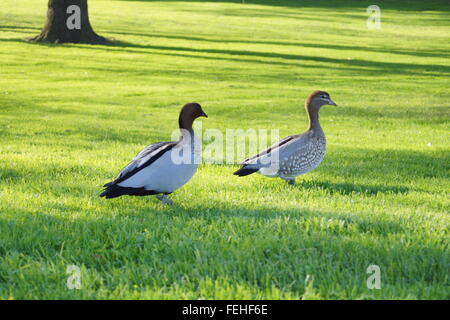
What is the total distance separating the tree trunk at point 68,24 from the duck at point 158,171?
24714 millimetres

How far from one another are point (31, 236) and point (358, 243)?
2.96 metres

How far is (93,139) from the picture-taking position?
40.7 feet

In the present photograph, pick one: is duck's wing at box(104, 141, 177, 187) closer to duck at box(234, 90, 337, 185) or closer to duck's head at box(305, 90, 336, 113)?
duck at box(234, 90, 337, 185)

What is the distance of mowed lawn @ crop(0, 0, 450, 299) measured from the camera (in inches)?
196

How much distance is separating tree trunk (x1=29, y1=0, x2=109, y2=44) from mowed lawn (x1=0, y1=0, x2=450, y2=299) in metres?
2.58

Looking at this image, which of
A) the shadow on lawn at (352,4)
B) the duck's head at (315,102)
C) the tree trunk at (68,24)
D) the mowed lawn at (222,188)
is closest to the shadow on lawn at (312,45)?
the tree trunk at (68,24)

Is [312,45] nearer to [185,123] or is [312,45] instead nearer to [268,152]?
[268,152]

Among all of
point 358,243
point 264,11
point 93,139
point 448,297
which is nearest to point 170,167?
point 358,243

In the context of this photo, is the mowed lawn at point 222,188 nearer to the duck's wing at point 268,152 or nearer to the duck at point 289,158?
the duck at point 289,158

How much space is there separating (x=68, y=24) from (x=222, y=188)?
24822 millimetres

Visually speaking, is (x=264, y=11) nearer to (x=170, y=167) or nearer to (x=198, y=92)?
(x=198, y=92)

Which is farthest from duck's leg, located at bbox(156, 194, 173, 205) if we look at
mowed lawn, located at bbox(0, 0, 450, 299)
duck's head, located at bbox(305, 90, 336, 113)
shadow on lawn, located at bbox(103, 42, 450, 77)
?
shadow on lawn, located at bbox(103, 42, 450, 77)

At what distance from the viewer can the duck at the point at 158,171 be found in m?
6.11

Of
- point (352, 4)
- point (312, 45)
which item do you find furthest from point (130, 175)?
point (352, 4)
